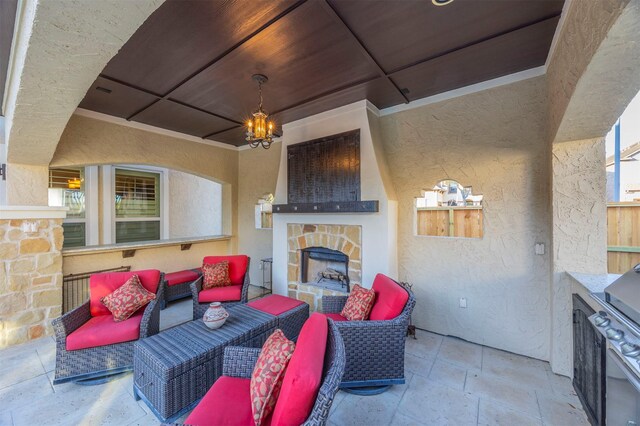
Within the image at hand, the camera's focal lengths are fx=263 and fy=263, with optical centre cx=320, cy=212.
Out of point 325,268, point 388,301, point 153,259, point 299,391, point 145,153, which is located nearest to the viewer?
point 299,391

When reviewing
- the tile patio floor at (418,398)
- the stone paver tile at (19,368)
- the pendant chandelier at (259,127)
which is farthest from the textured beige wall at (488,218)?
the stone paver tile at (19,368)

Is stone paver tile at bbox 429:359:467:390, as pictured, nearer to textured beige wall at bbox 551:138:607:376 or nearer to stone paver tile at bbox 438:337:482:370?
stone paver tile at bbox 438:337:482:370

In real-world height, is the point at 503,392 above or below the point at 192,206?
below

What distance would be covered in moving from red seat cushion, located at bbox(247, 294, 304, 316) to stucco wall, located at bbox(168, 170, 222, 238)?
423 cm

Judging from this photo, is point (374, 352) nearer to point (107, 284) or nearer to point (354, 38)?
point (354, 38)

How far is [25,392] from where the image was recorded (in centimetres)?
232

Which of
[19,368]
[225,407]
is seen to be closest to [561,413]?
[225,407]

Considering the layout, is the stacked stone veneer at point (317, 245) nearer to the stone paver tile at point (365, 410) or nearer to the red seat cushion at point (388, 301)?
the red seat cushion at point (388, 301)

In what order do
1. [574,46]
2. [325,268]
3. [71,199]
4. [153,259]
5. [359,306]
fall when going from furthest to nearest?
[71,199]
[153,259]
[325,268]
[359,306]
[574,46]

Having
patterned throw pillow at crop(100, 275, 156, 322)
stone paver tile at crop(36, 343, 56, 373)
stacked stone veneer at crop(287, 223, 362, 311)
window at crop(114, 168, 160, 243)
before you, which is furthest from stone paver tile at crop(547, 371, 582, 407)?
window at crop(114, 168, 160, 243)

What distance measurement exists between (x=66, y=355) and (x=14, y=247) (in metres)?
1.96

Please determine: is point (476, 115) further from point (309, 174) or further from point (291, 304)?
point (291, 304)

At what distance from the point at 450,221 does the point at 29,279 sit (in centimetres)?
554

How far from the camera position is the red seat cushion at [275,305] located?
9.96 ft
